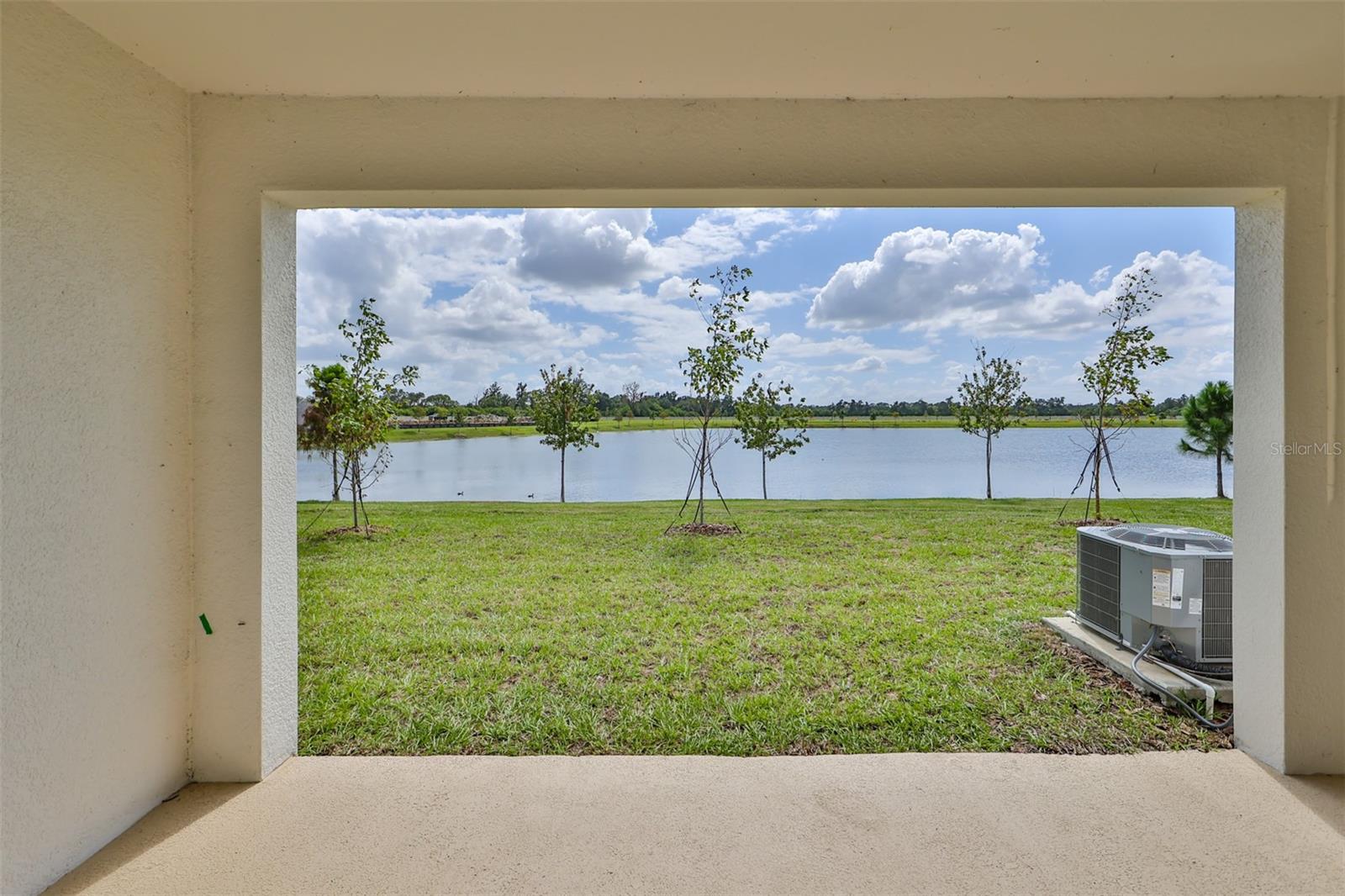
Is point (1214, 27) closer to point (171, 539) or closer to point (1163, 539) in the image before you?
point (1163, 539)

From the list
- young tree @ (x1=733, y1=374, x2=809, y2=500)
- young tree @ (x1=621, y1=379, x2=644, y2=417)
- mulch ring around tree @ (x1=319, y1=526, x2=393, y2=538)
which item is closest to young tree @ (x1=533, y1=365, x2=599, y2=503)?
young tree @ (x1=621, y1=379, x2=644, y2=417)

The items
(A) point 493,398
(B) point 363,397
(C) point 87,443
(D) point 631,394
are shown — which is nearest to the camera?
(C) point 87,443

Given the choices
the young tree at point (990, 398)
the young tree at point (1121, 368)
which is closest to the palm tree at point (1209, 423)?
the young tree at point (990, 398)

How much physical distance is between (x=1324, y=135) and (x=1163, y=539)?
62.3 inches

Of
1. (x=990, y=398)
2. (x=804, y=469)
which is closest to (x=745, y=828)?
(x=804, y=469)

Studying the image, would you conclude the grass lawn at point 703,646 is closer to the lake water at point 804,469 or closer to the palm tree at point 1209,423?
the lake water at point 804,469

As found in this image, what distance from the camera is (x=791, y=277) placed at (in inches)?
290

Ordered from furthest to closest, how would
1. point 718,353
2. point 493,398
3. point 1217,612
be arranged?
1. point 493,398
2. point 718,353
3. point 1217,612

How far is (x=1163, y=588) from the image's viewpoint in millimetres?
2451

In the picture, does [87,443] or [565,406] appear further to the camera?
[565,406]

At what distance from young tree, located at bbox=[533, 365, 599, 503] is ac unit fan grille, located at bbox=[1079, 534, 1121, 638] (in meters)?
5.45

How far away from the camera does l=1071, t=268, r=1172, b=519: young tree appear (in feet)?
16.6

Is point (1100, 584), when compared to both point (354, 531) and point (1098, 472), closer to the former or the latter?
point (1098, 472)

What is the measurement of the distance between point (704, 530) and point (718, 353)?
1785mm
